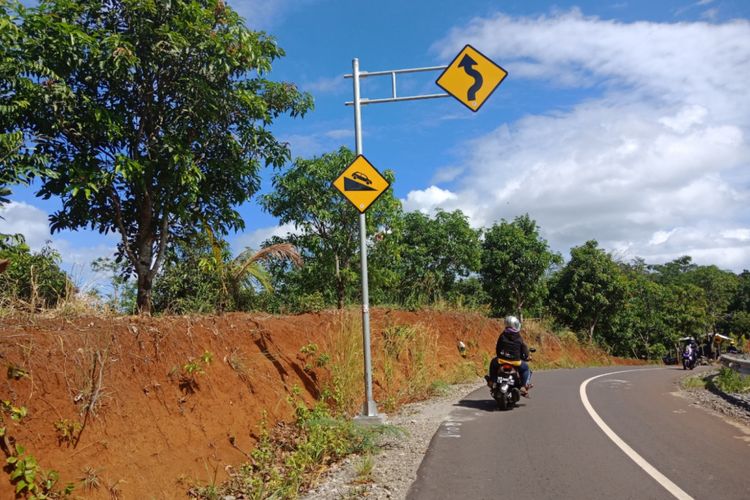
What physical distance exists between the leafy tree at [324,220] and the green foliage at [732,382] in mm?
9930

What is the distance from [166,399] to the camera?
6863 millimetres

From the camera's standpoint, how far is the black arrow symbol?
10219 millimetres

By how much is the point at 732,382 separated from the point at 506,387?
307 inches

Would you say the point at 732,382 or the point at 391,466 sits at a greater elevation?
the point at 732,382

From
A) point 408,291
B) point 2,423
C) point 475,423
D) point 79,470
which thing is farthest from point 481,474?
point 408,291

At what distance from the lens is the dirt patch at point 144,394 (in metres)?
5.43

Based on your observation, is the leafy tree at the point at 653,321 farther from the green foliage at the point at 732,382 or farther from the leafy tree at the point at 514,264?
the green foliage at the point at 732,382

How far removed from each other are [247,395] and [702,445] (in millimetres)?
6362

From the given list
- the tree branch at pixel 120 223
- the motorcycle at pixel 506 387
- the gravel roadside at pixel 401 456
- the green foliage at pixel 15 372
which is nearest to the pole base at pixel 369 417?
the gravel roadside at pixel 401 456

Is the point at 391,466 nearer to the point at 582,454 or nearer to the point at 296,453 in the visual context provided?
the point at 296,453

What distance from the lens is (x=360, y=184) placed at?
10.1m

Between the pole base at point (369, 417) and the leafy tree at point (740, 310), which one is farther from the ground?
the leafy tree at point (740, 310)

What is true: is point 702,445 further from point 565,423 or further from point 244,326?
point 244,326

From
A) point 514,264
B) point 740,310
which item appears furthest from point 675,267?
point 514,264
